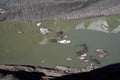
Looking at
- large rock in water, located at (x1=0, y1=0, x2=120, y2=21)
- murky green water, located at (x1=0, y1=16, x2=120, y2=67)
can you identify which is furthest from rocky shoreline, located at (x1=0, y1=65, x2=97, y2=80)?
large rock in water, located at (x1=0, y1=0, x2=120, y2=21)

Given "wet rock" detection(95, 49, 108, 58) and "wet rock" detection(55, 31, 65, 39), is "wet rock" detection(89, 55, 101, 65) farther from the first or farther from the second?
"wet rock" detection(55, 31, 65, 39)

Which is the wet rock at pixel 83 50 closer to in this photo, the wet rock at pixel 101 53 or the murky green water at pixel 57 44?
the murky green water at pixel 57 44

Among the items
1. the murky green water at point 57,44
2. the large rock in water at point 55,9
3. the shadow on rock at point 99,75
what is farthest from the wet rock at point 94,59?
the large rock in water at point 55,9

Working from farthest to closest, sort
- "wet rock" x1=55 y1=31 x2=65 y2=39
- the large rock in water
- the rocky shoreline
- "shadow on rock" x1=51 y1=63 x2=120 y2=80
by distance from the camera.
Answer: the large rock in water → "wet rock" x1=55 y1=31 x2=65 y2=39 → the rocky shoreline → "shadow on rock" x1=51 y1=63 x2=120 y2=80

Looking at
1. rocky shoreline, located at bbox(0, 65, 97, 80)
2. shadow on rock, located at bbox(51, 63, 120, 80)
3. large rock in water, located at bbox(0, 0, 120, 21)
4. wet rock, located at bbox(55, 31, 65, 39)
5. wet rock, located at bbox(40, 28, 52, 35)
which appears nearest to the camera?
shadow on rock, located at bbox(51, 63, 120, 80)

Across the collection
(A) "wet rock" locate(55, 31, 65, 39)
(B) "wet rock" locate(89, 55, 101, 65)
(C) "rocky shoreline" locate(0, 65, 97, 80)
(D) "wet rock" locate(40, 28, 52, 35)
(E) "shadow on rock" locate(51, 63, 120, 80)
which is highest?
(D) "wet rock" locate(40, 28, 52, 35)

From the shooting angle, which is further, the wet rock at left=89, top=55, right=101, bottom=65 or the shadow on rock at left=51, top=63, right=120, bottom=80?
the wet rock at left=89, top=55, right=101, bottom=65

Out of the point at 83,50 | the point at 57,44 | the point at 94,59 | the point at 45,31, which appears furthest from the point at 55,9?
the point at 94,59

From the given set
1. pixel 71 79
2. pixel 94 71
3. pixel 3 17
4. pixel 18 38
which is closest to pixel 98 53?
pixel 94 71

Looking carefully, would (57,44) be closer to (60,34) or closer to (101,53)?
(60,34)
